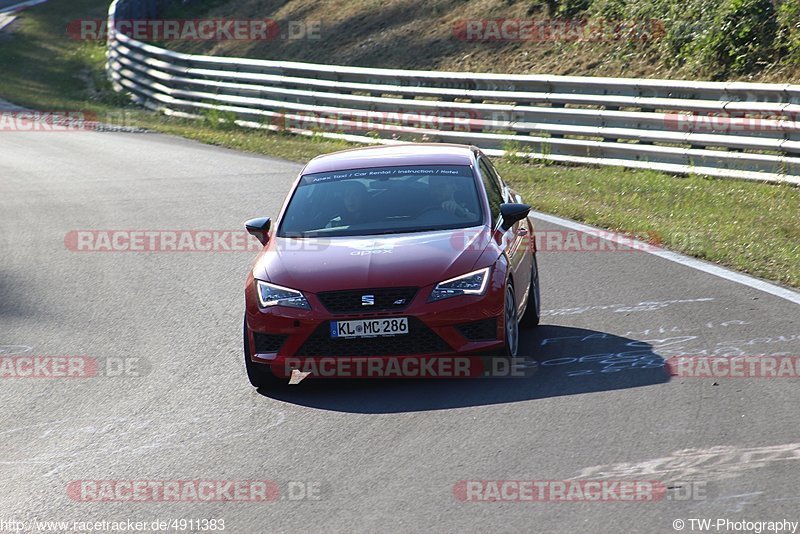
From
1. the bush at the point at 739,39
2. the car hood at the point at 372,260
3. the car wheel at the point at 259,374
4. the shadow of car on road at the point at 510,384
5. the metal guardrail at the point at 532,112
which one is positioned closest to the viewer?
the shadow of car on road at the point at 510,384

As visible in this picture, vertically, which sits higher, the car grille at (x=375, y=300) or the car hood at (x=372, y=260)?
the car hood at (x=372, y=260)

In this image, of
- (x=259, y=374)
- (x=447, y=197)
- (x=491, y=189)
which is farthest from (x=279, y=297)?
(x=491, y=189)

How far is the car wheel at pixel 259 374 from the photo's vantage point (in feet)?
27.2

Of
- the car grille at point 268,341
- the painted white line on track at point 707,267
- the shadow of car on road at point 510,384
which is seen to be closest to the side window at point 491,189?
the shadow of car on road at point 510,384

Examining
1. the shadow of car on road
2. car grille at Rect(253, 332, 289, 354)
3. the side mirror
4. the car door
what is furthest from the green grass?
car grille at Rect(253, 332, 289, 354)

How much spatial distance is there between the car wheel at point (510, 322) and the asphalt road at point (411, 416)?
0.26 m

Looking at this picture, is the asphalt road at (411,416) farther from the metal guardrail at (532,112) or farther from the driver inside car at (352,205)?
the metal guardrail at (532,112)

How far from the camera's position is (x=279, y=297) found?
8297mm

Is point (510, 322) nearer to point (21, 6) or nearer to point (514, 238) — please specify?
point (514, 238)

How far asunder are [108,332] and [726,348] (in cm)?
490

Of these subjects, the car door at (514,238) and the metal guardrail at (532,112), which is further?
the metal guardrail at (532,112)

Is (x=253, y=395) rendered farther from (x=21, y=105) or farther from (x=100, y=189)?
(x=21, y=105)

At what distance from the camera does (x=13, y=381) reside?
29.3 feet

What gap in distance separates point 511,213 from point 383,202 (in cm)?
96
